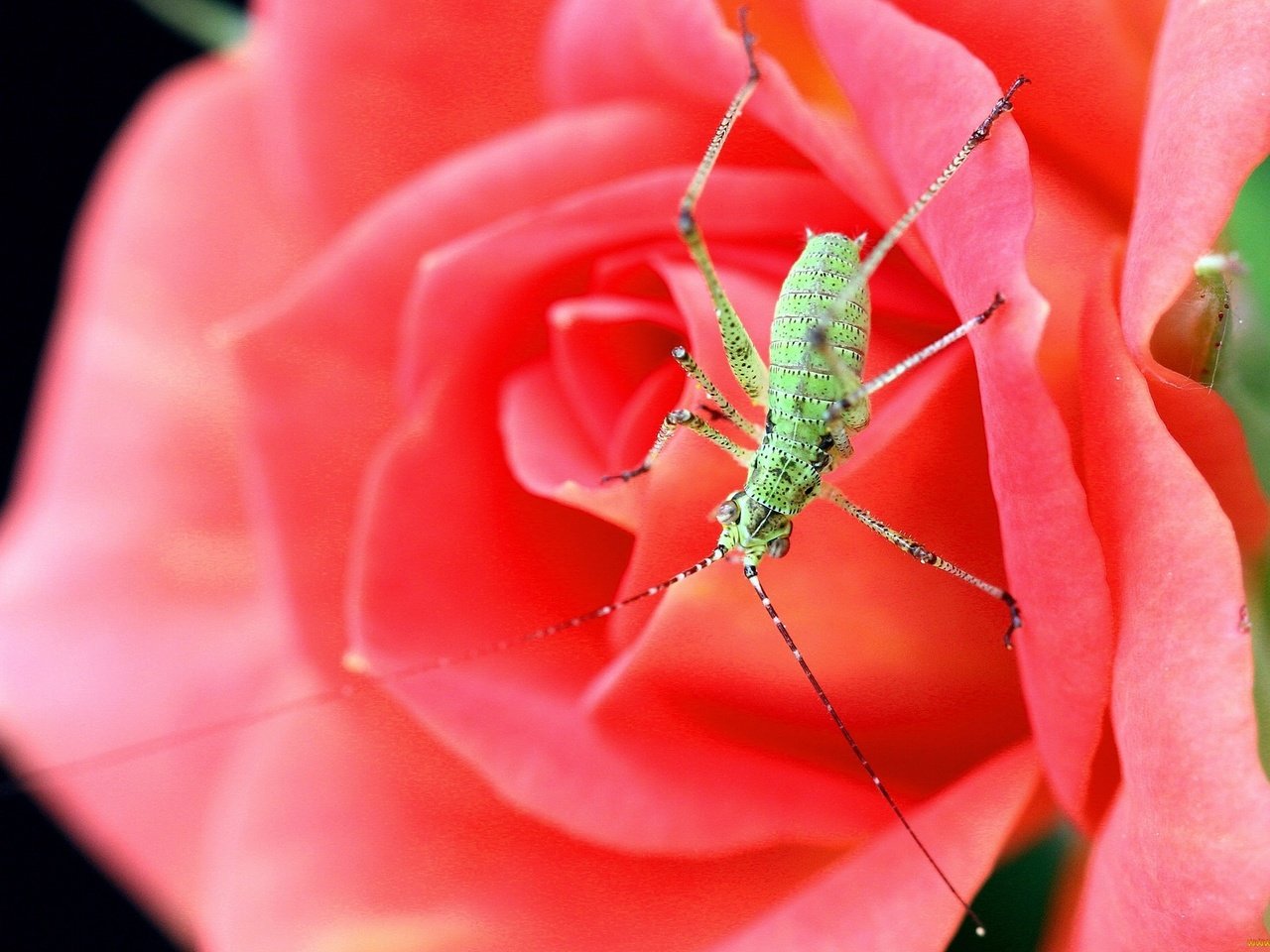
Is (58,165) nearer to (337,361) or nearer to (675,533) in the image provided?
(337,361)

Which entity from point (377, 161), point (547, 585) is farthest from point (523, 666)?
point (377, 161)

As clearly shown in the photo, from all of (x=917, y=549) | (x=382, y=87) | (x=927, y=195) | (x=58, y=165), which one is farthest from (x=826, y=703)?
(x=58, y=165)

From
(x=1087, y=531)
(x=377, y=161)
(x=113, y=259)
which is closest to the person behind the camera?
(x=1087, y=531)

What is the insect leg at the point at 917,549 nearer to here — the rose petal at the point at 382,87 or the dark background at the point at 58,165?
the rose petal at the point at 382,87

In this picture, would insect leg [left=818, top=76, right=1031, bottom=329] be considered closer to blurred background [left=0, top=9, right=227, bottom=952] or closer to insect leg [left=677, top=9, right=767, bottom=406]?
insect leg [left=677, top=9, right=767, bottom=406]

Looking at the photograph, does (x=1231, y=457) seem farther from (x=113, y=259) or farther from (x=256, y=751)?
(x=113, y=259)

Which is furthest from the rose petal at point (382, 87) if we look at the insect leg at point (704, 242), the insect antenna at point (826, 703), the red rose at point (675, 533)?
the insect antenna at point (826, 703)
